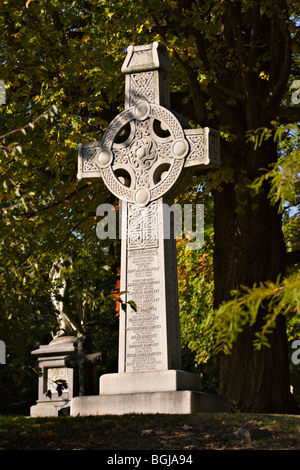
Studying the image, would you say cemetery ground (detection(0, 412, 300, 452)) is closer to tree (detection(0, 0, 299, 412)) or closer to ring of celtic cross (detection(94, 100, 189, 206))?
ring of celtic cross (detection(94, 100, 189, 206))

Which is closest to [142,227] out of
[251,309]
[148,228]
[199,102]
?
[148,228]

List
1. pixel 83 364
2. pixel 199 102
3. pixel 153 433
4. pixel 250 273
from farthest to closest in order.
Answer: pixel 83 364 < pixel 250 273 < pixel 199 102 < pixel 153 433

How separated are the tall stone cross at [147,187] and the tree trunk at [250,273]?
2.35 metres

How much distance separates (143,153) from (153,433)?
4314 millimetres

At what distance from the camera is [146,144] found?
10695 millimetres

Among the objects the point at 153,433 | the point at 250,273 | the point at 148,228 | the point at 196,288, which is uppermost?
the point at 196,288

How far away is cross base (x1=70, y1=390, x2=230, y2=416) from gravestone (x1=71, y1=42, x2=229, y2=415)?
1cm

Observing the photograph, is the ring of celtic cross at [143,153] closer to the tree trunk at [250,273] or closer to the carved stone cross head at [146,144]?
the carved stone cross head at [146,144]

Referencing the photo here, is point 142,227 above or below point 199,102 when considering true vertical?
below

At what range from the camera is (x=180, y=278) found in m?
22.2

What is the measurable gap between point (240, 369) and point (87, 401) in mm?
3572

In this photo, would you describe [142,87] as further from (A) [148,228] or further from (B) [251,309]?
(B) [251,309]

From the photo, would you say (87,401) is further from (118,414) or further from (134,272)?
(134,272)

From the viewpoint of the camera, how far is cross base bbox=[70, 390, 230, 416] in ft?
30.2
